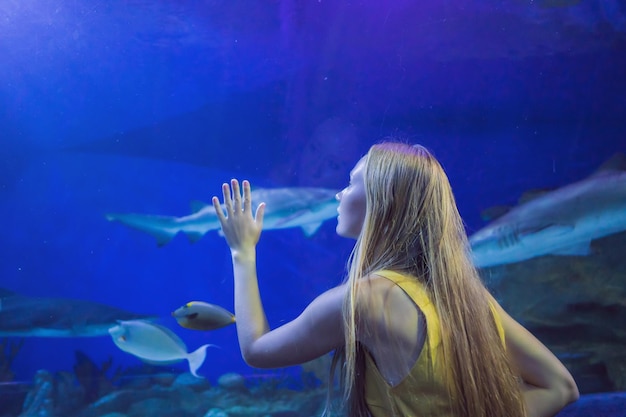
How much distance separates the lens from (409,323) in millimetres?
1122

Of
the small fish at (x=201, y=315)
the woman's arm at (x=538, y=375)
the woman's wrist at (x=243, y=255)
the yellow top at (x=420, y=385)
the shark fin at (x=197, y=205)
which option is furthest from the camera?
the shark fin at (x=197, y=205)

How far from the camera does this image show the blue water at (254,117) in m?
3.80

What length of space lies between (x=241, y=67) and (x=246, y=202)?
2741 mm

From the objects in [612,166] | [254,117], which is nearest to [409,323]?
[254,117]

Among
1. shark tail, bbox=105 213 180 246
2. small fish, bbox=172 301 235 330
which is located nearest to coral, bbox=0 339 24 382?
shark tail, bbox=105 213 180 246

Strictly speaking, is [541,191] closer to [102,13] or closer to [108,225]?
[108,225]

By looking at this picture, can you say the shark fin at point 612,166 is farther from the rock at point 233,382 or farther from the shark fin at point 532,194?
the rock at point 233,382

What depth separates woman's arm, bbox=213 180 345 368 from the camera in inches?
45.9

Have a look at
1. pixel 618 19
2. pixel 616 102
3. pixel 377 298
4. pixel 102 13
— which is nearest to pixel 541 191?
pixel 616 102

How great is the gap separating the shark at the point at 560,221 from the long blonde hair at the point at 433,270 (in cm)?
274

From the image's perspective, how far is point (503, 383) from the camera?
1.21 meters

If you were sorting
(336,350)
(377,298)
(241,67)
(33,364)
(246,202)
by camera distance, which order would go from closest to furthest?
(377,298), (336,350), (246,202), (33,364), (241,67)

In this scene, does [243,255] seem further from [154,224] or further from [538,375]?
[154,224]

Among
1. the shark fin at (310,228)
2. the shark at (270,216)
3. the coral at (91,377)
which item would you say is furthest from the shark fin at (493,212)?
the coral at (91,377)
